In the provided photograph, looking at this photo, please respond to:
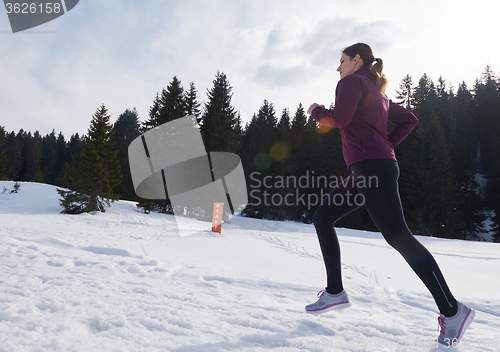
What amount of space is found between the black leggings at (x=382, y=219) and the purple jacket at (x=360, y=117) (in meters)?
0.07

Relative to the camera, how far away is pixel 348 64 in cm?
175

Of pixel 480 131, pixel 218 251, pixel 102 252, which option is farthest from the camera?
pixel 480 131

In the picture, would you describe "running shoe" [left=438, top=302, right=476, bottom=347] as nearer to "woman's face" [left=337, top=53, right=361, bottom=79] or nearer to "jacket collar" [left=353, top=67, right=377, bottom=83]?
"jacket collar" [left=353, top=67, right=377, bottom=83]

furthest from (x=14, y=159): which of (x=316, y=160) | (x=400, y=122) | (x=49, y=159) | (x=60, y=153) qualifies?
(x=400, y=122)

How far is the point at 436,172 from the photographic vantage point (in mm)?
20656

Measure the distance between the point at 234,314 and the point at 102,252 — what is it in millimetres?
2332

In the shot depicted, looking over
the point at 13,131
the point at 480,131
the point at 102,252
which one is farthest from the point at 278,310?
the point at 13,131

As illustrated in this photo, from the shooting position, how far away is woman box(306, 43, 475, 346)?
1.31 meters

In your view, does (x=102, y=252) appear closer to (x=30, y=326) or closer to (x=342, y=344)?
(x=30, y=326)

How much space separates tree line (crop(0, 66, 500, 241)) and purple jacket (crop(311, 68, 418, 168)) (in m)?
12.9

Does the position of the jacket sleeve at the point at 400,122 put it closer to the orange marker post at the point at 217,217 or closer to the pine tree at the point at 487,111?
the orange marker post at the point at 217,217

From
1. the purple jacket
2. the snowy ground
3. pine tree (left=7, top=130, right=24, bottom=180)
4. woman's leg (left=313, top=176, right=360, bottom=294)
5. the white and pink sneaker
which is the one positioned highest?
pine tree (left=7, top=130, right=24, bottom=180)

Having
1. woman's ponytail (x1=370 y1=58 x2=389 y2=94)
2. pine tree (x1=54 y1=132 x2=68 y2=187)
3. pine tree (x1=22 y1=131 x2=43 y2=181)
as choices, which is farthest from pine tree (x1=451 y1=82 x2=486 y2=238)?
pine tree (x1=22 y1=131 x2=43 y2=181)

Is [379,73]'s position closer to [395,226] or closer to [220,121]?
[395,226]
